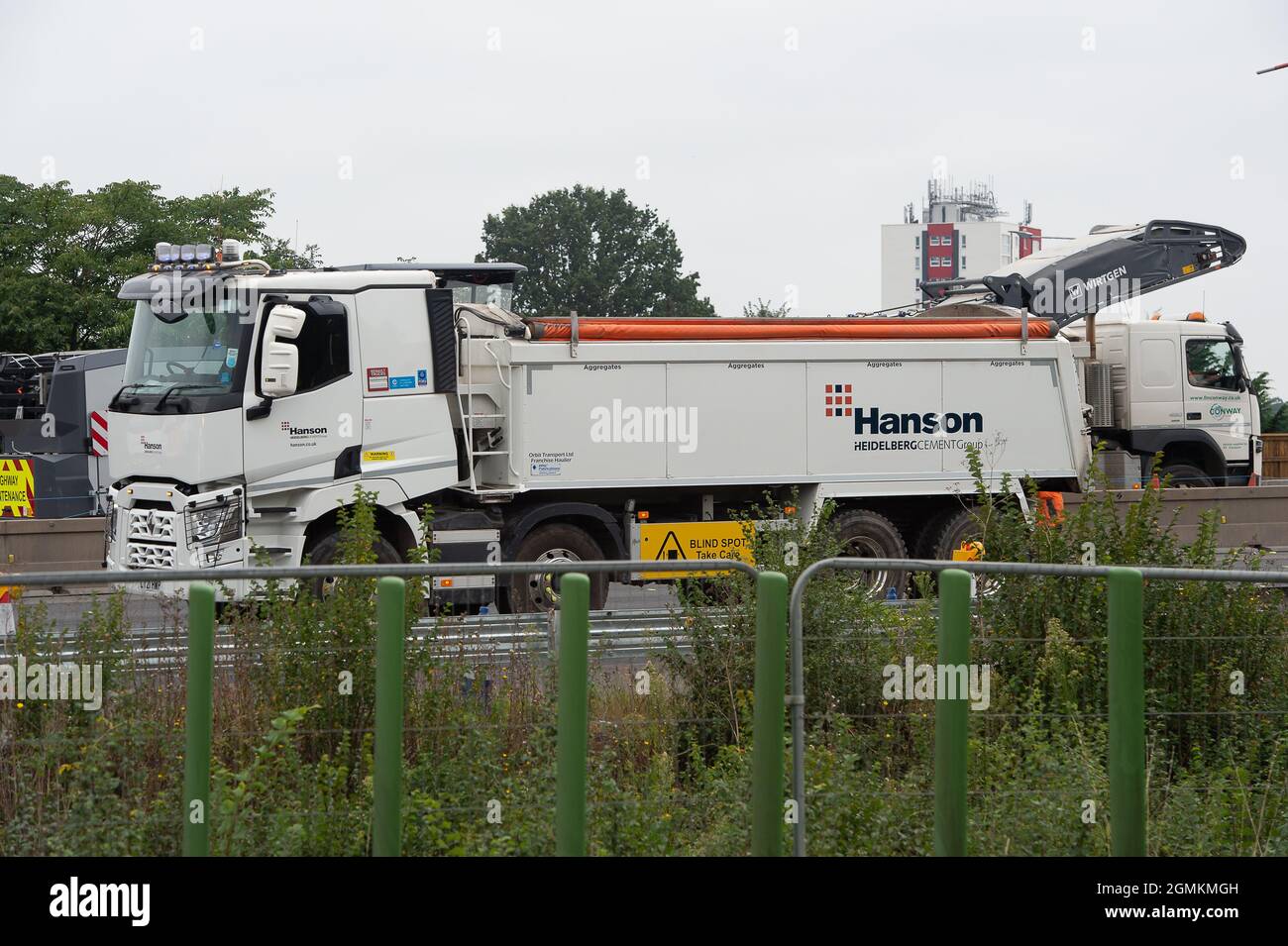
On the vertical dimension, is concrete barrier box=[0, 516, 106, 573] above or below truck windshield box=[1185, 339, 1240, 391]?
below

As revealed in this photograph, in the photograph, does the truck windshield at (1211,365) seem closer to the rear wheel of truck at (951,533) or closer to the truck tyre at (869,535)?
the rear wheel of truck at (951,533)

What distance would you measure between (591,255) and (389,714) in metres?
81.4

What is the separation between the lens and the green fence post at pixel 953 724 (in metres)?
5.72

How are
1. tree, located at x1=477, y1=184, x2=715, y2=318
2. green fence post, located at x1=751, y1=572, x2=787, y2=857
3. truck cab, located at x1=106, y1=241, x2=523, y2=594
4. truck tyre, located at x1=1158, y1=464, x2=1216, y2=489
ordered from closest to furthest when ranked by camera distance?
green fence post, located at x1=751, y1=572, x2=787, y2=857 → truck cab, located at x1=106, y1=241, x2=523, y2=594 → truck tyre, located at x1=1158, y1=464, x2=1216, y2=489 → tree, located at x1=477, y1=184, x2=715, y2=318

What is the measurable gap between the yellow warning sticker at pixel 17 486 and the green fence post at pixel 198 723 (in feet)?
63.1

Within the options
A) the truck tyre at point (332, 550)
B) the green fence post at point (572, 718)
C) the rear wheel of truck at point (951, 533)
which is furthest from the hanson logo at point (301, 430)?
the green fence post at point (572, 718)

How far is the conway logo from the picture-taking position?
14.7 m

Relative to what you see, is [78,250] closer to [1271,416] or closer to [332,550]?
[332,550]

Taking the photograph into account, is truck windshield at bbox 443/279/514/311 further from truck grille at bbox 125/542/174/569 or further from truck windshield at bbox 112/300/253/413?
truck grille at bbox 125/542/174/569

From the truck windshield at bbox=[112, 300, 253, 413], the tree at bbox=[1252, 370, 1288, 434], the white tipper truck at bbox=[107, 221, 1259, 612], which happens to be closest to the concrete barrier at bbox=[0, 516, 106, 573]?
the white tipper truck at bbox=[107, 221, 1259, 612]

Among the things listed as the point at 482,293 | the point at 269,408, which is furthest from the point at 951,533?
the point at 269,408

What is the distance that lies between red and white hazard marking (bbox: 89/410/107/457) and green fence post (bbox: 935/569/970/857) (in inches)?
742
